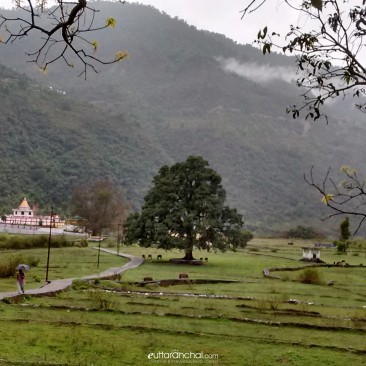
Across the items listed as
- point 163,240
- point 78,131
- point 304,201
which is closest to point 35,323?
point 163,240

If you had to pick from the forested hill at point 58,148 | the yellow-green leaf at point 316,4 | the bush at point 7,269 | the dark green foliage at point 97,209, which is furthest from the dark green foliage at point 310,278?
the forested hill at point 58,148

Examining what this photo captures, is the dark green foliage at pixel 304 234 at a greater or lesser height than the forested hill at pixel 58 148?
lesser

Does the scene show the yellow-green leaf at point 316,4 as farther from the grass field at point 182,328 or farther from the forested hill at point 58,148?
the forested hill at point 58,148

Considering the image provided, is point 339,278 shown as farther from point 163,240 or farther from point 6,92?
point 6,92

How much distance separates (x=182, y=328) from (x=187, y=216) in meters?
28.7

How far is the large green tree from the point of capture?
141 ft

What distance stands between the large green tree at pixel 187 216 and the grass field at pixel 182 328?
16.9 meters

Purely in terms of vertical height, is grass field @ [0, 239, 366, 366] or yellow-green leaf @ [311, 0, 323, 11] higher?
yellow-green leaf @ [311, 0, 323, 11]

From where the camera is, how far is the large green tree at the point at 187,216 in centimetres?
4309

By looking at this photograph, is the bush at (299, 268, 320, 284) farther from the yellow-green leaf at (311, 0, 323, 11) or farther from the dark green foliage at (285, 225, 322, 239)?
the dark green foliage at (285, 225, 322, 239)

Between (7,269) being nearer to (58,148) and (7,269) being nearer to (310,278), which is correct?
(310,278)

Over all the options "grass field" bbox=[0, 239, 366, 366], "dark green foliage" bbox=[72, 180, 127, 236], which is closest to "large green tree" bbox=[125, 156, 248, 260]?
"grass field" bbox=[0, 239, 366, 366]

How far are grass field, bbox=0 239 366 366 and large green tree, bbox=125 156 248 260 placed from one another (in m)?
16.9

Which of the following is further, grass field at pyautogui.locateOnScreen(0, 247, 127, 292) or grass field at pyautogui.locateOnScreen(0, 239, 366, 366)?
grass field at pyautogui.locateOnScreen(0, 247, 127, 292)
